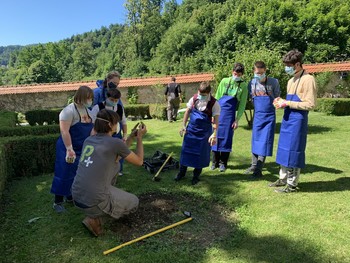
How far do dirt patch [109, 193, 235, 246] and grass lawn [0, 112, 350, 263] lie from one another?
0.08 feet

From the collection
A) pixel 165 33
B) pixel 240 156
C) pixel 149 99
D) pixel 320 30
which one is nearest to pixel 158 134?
pixel 240 156

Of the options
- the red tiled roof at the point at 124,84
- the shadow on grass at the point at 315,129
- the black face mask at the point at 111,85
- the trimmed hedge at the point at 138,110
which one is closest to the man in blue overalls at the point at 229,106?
the black face mask at the point at 111,85

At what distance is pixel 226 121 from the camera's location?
18.4 ft

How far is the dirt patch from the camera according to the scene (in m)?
3.47

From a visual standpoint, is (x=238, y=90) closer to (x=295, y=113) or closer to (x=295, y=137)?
(x=295, y=113)

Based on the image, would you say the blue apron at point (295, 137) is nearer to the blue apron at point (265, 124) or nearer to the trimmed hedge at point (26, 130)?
the blue apron at point (265, 124)

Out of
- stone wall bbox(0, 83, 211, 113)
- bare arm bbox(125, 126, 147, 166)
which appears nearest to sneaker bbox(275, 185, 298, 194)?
bare arm bbox(125, 126, 147, 166)

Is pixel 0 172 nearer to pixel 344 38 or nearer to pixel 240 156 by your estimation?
pixel 240 156

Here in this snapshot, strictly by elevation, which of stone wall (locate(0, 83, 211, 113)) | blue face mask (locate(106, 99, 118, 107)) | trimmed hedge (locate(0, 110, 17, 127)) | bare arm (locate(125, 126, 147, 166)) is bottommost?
stone wall (locate(0, 83, 211, 113))

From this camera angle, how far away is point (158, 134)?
10.3 meters

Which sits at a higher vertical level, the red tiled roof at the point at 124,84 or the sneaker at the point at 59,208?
the red tiled roof at the point at 124,84

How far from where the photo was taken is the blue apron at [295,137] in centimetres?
429

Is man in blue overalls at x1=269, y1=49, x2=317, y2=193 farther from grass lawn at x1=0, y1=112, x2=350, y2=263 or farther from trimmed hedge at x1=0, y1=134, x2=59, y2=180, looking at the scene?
trimmed hedge at x1=0, y1=134, x2=59, y2=180

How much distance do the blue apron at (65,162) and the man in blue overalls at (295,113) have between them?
9.52 feet
